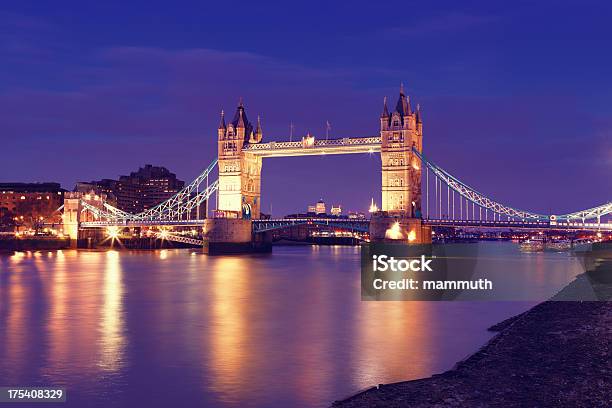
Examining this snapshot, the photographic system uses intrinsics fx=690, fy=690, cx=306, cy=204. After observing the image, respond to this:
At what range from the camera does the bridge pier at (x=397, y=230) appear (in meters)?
62.7

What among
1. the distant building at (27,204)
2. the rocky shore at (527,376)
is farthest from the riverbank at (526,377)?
the distant building at (27,204)

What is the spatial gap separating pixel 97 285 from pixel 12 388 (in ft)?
76.3

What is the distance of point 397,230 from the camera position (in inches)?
2480

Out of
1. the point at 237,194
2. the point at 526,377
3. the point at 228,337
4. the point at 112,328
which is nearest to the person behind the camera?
the point at 526,377

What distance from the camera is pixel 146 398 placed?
1275 cm

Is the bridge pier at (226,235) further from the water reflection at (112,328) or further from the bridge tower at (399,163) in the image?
the water reflection at (112,328)

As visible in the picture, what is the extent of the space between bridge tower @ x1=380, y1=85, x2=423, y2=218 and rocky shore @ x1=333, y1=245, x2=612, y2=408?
4728 cm

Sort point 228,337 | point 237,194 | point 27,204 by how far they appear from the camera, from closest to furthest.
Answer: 1. point 228,337
2. point 237,194
3. point 27,204

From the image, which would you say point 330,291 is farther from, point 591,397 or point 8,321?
point 591,397

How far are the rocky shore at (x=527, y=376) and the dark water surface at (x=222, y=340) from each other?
0.84m

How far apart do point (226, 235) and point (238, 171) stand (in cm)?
745

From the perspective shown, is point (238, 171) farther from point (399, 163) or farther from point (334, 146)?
point (399, 163)

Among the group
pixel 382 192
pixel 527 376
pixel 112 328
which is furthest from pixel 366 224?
pixel 527 376

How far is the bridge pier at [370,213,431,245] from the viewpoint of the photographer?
62.7 meters
